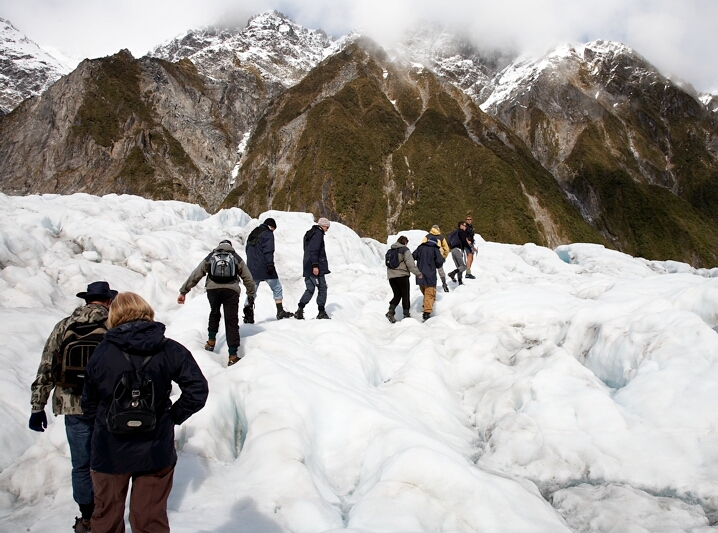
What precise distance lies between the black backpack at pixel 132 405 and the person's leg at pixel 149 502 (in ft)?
1.35

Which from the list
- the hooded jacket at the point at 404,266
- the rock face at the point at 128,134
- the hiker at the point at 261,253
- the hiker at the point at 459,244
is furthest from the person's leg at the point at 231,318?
the rock face at the point at 128,134

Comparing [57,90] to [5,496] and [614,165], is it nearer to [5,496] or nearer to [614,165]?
[5,496]

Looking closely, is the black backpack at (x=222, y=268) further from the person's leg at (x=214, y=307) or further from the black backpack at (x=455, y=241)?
Result: the black backpack at (x=455, y=241)

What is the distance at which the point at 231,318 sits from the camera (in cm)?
688

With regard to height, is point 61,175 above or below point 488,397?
above

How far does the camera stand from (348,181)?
126 metres

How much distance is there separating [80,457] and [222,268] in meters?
3.50

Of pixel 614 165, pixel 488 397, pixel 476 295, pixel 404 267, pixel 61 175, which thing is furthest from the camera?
pixel 614 165

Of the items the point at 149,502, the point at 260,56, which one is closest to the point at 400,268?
the point at 149,502

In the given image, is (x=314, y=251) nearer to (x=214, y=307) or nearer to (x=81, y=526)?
(x=214, y=307)

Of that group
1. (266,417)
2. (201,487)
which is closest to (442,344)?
(266,417)

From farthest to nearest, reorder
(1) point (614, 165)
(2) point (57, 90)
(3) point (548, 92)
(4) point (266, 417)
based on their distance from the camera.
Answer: (3) point (548, 92) → (1) point (614, 165) → (2) point (57, 90) → (4) point (266, 417)

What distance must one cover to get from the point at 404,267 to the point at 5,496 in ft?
28.5

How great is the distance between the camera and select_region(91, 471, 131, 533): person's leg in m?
3.04
